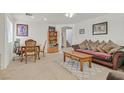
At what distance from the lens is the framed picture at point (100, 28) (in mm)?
5547

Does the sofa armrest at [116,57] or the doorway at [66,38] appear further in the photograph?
the doorway at [66,38]

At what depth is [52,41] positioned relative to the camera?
8562mm

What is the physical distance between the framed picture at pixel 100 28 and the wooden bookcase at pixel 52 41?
3.11 meters

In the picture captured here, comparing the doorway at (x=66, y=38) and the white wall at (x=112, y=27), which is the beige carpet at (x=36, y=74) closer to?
the white wall at (x=112, y=27)

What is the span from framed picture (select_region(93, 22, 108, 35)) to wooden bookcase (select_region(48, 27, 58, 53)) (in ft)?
10.2

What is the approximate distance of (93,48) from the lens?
18.3 feet

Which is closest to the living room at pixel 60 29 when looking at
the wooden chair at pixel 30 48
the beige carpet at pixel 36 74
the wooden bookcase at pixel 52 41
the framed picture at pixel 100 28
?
the framed picture at pixel 100 28

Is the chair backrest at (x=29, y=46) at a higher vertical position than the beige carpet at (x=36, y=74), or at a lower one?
higher

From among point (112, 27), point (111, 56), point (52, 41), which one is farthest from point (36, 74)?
point (52, 41)

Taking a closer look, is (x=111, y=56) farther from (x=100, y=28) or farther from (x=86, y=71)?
(x=100, y=28)

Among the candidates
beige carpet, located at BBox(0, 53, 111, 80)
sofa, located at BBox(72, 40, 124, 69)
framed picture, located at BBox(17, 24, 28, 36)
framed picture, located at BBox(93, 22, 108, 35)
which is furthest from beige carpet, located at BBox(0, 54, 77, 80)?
framed picture, located at BBox(17, 24, 28, 36)

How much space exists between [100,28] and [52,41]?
3.71m
